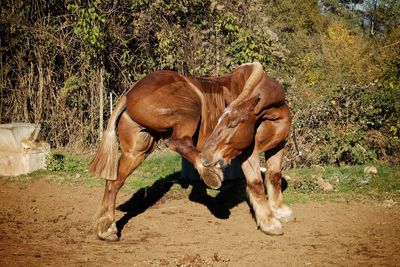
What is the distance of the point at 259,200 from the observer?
17.7 ft

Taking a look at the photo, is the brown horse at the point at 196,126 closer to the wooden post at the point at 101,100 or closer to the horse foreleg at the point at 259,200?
the horse foreleg at the point at 259,200

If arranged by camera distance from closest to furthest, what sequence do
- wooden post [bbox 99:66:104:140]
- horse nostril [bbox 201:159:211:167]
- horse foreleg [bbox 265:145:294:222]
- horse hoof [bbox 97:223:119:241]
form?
horse nostril [bbox 201:159:211:167], horse hoof [bbox 97:223:119:241], horse foreleg [bbox 265:145:294:222], wooden post [bbox 99:66:104:140]

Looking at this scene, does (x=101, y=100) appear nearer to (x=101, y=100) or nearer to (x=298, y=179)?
(x=101, y=100)

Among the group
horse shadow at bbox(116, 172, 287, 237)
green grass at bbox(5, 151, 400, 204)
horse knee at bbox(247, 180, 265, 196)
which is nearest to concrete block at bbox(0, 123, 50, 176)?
green grass at bbox(5, 151, 400, 204)

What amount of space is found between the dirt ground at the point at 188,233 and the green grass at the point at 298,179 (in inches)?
16.6

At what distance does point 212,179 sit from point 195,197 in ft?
9.70

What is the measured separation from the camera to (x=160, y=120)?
495 centimetres

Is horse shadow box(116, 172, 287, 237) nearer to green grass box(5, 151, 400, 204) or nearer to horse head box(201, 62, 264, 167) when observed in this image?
green grass box(5, 151, 400, 204)

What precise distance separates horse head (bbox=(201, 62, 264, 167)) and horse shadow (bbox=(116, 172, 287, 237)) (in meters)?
1.54

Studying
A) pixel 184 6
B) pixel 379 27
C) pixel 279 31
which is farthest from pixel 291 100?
pixel 379 27

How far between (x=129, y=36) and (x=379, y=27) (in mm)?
28563

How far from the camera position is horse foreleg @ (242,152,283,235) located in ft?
17.2

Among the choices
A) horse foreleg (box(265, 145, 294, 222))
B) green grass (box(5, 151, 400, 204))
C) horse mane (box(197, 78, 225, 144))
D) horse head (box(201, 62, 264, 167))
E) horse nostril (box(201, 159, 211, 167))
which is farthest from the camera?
green grass (box(5, 151, 400, 204))

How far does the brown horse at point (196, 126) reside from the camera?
492cm
